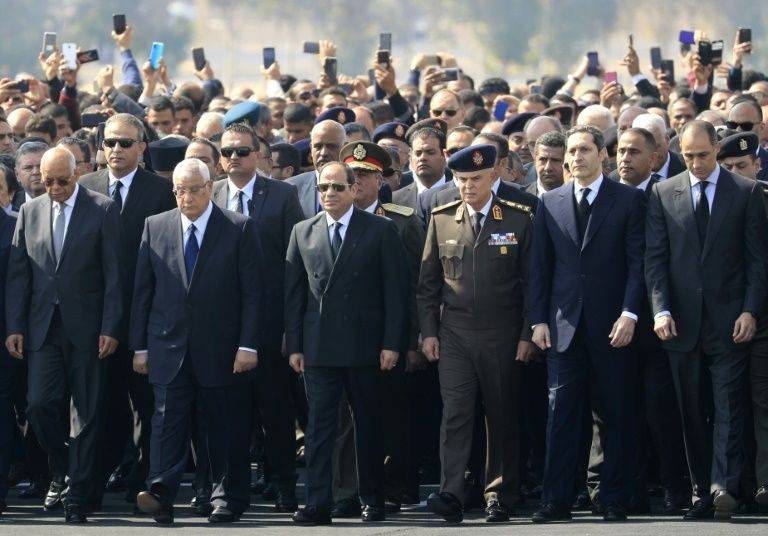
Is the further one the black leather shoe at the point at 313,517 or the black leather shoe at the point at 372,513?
the black leather shoe at the point at 372,513

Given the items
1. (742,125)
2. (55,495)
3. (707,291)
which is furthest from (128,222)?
(742,125)

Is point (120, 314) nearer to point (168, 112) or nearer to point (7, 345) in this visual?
point (7, 345)

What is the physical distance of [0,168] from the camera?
11.5m

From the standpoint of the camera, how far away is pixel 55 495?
11.2 meters

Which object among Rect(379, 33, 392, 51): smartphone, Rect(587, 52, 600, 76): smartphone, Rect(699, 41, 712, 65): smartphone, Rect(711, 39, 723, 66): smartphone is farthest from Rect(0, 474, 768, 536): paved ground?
Rect(587, 52, 600, 76): smartphone

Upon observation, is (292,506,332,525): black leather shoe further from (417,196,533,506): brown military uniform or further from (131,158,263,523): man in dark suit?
(417,196,533,506): brown military uniform

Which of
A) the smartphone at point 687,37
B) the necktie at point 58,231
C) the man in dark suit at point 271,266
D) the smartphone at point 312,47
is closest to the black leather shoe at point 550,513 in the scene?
the man in dark suit at point 271,266

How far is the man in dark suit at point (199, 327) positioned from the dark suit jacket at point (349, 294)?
0.27m

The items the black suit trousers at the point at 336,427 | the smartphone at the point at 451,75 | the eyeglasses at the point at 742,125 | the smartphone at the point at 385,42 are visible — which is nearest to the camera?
the black suit trousers at the point at 336,427

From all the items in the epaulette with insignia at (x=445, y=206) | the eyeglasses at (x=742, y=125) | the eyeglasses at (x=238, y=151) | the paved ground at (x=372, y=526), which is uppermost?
the eyeglasses at (x=742, y=125)

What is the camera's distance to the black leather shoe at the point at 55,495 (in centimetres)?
1113

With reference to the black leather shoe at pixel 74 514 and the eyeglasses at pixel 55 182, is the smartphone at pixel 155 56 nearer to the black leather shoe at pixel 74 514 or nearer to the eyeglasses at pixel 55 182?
the eyeglasses at pixel 55 182

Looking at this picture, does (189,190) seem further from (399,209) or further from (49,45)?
(49,45)

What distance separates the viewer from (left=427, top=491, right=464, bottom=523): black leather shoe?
10453mm
